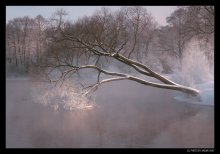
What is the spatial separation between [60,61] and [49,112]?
225 centimetres

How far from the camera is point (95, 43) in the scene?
9148mm

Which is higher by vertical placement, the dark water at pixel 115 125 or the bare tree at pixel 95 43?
the bare tree at pixel 95 43

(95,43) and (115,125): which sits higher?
(95,43)

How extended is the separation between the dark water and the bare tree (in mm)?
1099

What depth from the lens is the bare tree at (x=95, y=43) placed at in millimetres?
8672

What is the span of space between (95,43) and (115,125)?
Answer: 8.08ft

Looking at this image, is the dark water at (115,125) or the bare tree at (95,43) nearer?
the dark water at (115,125)

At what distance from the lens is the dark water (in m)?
7.46

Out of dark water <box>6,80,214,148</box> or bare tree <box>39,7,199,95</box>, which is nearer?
dark water <box>6,80,214,148</box>

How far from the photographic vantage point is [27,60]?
30.7 feet

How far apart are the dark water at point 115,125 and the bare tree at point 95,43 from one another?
1.10m

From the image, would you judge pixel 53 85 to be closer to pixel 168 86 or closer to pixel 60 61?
pixel 60 61

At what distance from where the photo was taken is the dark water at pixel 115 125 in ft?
24.5
